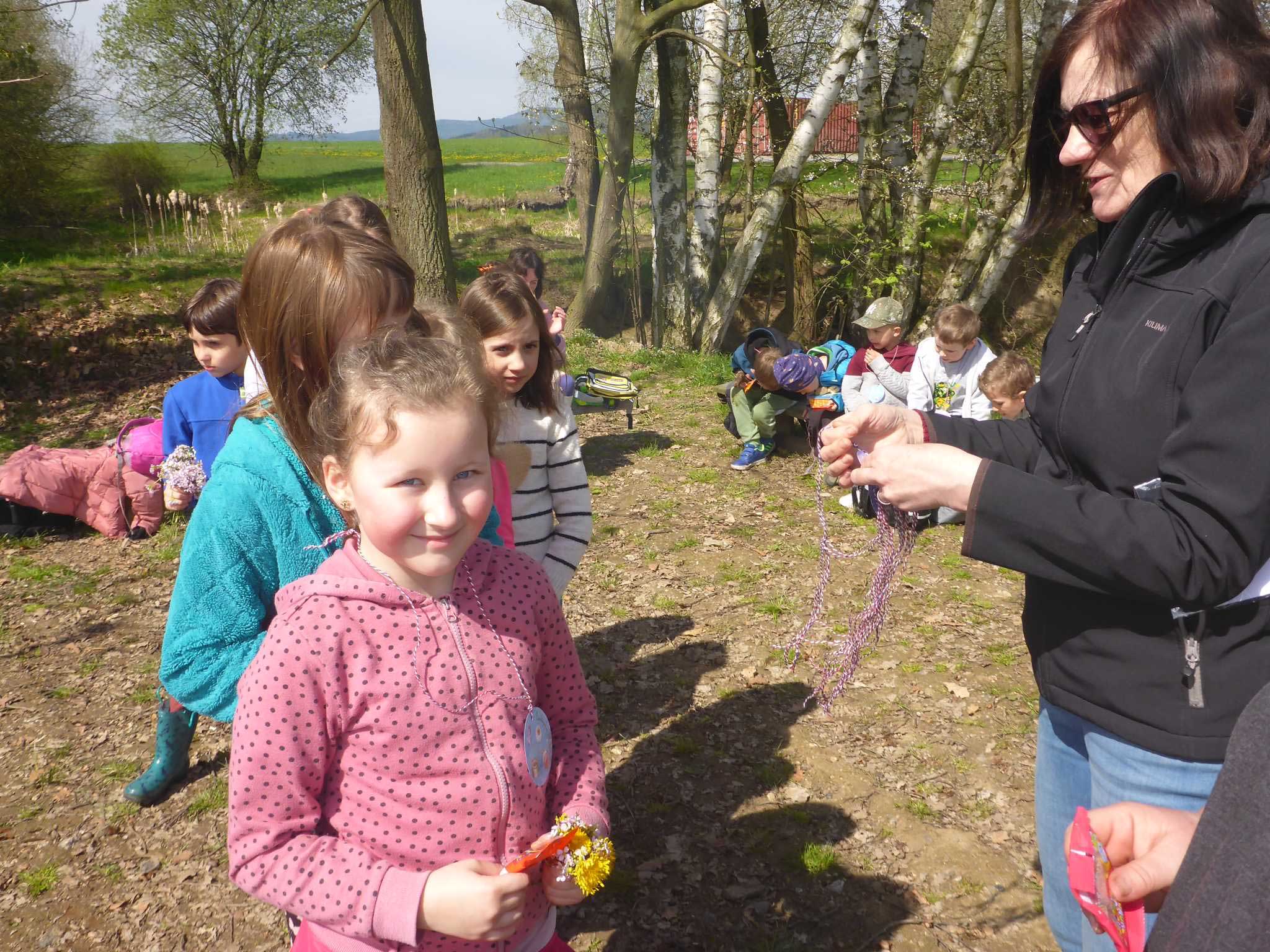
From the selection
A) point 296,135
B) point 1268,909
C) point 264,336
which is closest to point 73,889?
point 264,336

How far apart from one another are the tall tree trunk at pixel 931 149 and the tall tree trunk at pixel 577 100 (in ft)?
13.7

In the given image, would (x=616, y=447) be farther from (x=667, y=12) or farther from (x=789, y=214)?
(x=789, y=214)

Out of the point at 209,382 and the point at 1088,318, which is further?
the point at 209,382

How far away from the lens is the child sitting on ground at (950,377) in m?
6.76

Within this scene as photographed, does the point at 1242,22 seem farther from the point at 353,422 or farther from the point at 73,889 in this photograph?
the point at 73,889

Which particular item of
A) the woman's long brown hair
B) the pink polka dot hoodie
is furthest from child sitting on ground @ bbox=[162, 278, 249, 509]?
the pink polka dot hoodie

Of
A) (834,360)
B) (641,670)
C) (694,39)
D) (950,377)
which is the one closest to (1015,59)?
(694,39)

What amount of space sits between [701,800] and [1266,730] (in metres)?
3.06

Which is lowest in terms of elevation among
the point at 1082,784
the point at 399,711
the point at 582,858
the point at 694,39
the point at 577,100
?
the point at 1082,784

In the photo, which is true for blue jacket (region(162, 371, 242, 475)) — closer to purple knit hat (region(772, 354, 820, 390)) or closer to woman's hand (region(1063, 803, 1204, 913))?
purple knit hat (region(772, 354, 820, 390))

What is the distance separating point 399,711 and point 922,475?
106 cm

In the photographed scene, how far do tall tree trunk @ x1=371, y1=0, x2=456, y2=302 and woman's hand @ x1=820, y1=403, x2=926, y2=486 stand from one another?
667 centimetres

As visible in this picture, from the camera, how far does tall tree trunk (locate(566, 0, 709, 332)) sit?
1076 centimetres

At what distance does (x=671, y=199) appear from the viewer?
38.1ft
